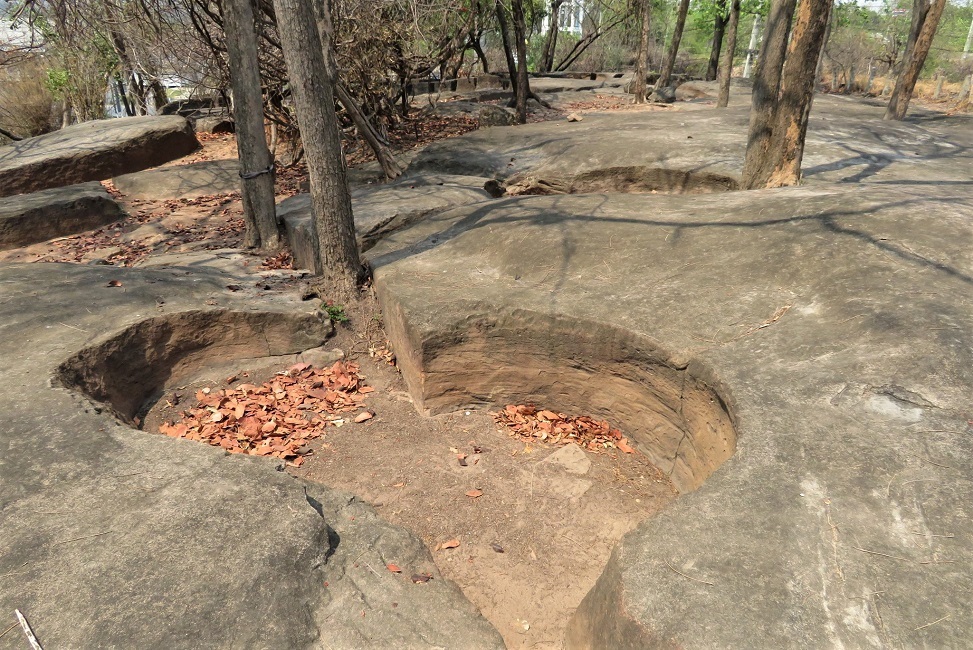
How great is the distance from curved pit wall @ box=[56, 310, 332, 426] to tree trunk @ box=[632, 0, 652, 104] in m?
12.4

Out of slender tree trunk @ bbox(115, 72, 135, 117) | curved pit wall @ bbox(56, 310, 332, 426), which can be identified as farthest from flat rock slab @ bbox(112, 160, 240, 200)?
slender tree trunk @ bbox(115, 72, 135, 117)

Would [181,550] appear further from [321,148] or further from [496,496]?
[321,148]

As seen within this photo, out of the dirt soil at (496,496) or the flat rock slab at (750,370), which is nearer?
the flat rock slab at (750,370)

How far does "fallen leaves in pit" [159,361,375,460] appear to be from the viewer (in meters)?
4.02

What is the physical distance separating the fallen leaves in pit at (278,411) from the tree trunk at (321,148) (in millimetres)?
834

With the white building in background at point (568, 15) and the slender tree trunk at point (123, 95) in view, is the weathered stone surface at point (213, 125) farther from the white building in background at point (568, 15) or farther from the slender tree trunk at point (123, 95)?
the white building in background at point (568, 15)

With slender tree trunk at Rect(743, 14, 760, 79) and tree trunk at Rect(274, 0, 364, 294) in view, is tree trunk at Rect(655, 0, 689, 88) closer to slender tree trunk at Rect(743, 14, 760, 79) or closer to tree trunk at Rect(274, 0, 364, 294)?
tree trunk at Rect(274, 0, 364, 294)

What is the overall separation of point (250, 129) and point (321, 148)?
6.45 feet

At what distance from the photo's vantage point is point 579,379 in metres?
3.95

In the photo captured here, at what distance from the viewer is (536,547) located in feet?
10.6

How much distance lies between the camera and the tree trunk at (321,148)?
4371 mm

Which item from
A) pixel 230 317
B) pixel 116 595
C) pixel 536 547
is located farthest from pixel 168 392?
pixel 536 547

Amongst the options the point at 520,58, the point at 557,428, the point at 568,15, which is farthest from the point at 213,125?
the point at 568,15

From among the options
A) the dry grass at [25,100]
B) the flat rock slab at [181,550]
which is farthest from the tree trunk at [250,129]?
the dry grass at [25,100]
